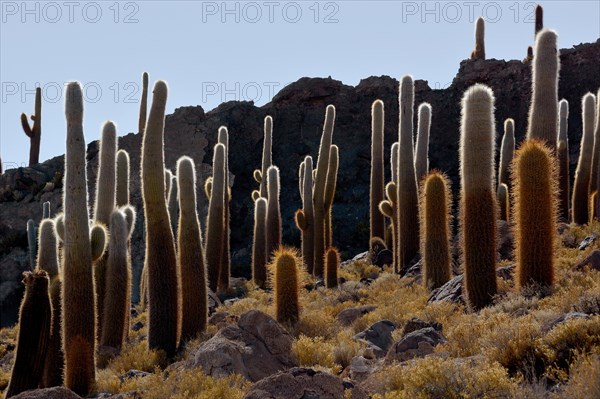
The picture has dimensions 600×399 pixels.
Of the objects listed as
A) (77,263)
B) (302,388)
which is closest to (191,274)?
(77,263)

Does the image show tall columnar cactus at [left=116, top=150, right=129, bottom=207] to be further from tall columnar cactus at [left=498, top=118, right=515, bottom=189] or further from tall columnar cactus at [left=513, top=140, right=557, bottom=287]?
tall columnar cactus at [left=498, top=118, right=515, bottom=189]

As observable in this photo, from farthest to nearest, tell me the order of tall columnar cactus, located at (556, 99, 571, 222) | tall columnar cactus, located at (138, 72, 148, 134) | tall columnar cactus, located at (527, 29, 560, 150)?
1. tall columnar cactus, located at (138, 72, 148, 134)
2. tall columnar cactus, located at (556, 99, 571, 222)
3. tall columnar cactus, located at (527, 29, 560, 150)

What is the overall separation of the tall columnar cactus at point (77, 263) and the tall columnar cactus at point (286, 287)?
3.19 meters

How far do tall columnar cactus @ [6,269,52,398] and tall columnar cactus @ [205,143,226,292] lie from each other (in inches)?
Answer: 448

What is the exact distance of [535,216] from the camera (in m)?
10.4

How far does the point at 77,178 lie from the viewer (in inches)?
453

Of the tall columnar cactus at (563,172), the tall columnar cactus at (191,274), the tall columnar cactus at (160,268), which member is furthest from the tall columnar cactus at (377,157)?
the tall columnar cactus at (160,268)

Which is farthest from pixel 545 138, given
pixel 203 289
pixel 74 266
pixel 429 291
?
pixel 74 266

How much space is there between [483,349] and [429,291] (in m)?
6.66

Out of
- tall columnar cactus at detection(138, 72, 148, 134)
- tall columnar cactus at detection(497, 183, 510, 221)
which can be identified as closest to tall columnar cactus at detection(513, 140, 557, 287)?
Result: tall columnar cactus at detection(497, 183, 510, 221)

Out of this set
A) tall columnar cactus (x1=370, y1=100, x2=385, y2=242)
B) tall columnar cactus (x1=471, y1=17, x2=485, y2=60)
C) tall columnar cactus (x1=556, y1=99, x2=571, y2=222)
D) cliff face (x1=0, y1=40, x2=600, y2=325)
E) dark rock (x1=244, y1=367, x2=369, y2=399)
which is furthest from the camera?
cliff face (x1=0, y1=40, x2=600, y2=325)

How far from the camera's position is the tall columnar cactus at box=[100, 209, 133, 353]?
1347 cm

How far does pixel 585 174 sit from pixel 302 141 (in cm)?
2202

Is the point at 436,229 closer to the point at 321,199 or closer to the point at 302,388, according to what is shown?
the point at 302,388
